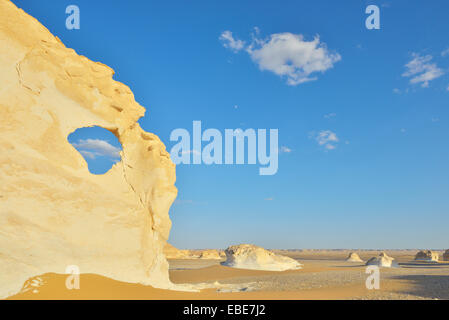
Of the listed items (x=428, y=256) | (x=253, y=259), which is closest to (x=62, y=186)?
(x=253, y=259)

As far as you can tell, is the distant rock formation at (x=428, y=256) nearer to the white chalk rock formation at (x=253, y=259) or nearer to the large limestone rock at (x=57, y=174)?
the white chalk rock formation at (x=253, y=259)

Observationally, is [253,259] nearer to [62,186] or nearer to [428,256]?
[62,186]

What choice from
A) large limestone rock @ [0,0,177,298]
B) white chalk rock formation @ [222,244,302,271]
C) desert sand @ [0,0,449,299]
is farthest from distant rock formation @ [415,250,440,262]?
large limestone rock @ [0,0,177,298]

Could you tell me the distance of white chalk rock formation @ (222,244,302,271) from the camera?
33.1 m

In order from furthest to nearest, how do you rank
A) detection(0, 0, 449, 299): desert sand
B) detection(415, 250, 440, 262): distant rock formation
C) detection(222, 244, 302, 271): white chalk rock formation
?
detection(415, 250, 440, 262): distant rock formation, detection(222, 244, 302, 271): white chalk rock formation, detection(0, 0, 449, 299): desert sand

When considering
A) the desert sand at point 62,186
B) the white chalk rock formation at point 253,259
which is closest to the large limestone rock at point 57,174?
the desert sand at point 62,186

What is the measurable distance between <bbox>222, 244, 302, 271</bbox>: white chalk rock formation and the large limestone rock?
21.2 m

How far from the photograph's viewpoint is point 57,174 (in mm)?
10578

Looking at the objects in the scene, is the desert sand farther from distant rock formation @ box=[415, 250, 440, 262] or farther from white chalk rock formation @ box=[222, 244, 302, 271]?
distant rock formation @ box=[415, 250, 440, 262]

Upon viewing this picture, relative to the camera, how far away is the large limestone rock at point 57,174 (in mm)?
9852

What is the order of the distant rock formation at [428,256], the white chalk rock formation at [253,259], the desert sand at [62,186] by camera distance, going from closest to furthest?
the desert sand at [62,186] < the white chalk rock formation at [253,259] < the distant rock formation at [428,256]

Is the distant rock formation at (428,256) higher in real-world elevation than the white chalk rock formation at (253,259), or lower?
lower

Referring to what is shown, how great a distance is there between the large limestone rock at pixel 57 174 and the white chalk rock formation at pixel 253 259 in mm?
21153
